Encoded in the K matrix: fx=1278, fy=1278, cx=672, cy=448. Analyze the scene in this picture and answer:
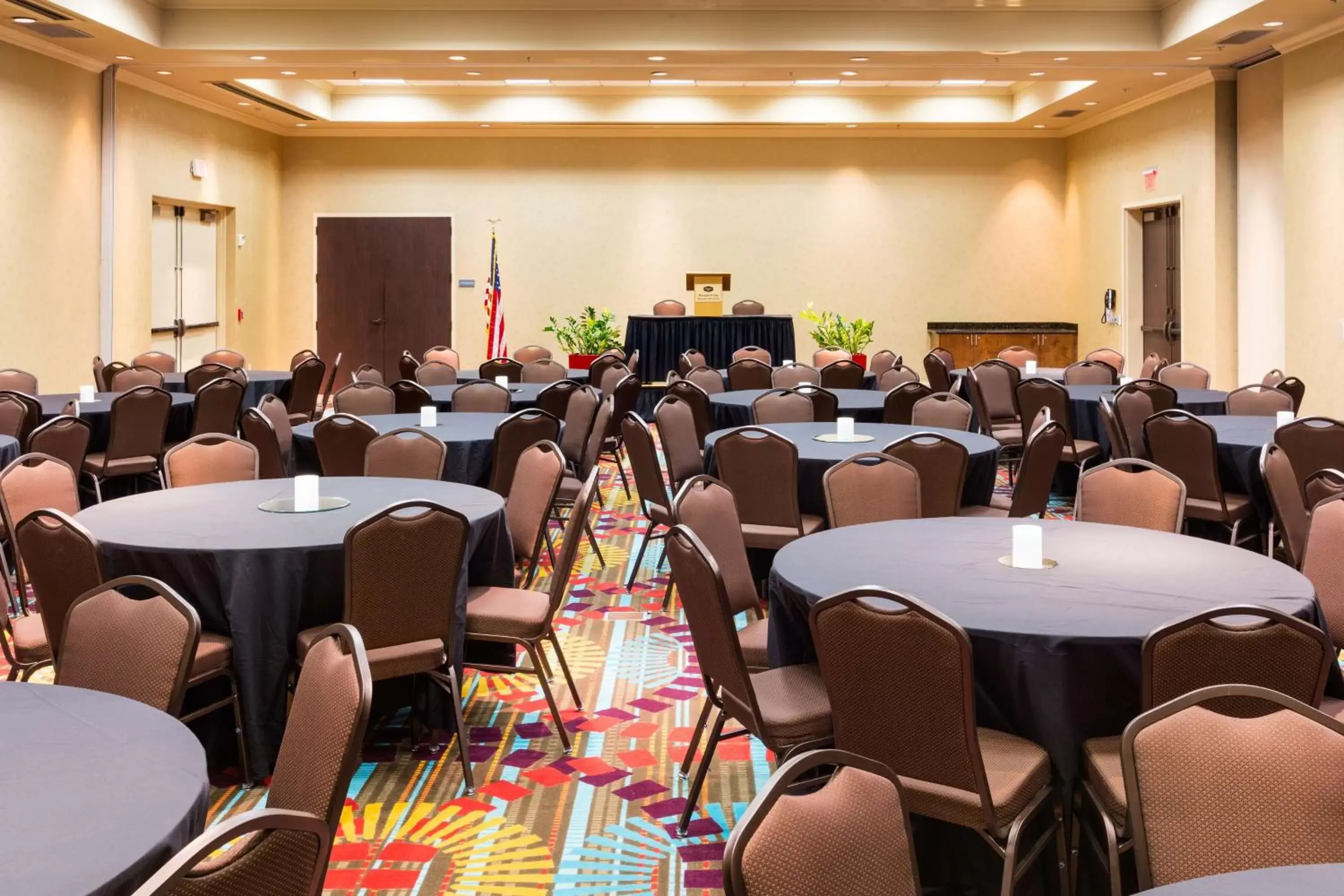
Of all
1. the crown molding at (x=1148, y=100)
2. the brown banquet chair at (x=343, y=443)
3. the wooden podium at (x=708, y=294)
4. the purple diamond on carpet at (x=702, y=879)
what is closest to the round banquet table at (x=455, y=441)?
the brown banquet chair at (x=343, y=443)

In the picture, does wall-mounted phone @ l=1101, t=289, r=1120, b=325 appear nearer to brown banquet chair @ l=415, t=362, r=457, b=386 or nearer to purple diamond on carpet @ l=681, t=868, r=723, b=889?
brown banquet chair @ l=415, t=362, r=457, b=386

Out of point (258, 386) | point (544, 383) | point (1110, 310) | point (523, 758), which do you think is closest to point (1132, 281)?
point (1110, 310)

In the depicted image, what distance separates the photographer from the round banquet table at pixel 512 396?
30.2 ft

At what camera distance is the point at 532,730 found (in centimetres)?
476

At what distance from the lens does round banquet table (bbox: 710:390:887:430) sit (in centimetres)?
856

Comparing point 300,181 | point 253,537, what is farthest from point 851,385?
point 300,181

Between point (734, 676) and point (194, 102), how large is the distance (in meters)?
13.5

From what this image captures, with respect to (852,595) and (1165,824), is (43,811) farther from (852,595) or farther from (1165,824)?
(1165,824)

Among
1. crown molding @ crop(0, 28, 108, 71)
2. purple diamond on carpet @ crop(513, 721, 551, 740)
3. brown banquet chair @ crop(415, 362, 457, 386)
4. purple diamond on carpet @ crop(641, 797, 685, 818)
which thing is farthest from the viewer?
crown molding @ crop(0, 28, 108, 71)

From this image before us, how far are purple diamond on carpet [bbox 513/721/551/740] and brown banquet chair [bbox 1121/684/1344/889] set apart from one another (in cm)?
277

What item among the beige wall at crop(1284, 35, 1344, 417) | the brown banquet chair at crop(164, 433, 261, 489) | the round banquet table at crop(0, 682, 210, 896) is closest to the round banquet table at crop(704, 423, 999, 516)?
the brown banquet chair at crop(164, 433, 261, 489)

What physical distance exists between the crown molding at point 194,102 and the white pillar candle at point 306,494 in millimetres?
10177

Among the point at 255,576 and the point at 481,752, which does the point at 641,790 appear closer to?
the point at 481,752

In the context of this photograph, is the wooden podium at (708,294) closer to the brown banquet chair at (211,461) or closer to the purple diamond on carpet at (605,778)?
the brown banquet chair at (211,461)
